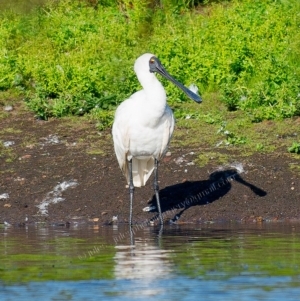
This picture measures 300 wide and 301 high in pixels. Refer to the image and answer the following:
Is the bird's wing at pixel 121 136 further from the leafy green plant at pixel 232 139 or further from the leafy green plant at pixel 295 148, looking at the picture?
the leafy green plant at pixel 295 148

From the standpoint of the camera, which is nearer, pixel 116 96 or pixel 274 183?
pixel 274 183

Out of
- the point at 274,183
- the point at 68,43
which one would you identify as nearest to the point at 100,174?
the point at 274,183

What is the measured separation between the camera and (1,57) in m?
16.3

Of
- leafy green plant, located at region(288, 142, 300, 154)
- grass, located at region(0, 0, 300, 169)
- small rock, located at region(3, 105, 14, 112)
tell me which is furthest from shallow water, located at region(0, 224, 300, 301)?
small rock, located at region(3, 105, 14, 112)

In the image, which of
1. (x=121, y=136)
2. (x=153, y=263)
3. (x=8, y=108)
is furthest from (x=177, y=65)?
(x=153, y=263)

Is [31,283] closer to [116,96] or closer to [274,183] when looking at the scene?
[274,183]

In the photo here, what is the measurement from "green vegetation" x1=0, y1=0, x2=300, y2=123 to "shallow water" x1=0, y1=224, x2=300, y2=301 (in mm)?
3454

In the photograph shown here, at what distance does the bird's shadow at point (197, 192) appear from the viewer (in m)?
12.1

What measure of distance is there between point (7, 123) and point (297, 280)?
818 centimetres

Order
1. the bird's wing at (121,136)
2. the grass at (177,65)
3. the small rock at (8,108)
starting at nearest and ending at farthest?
the bird's wing at (121,136), the grass at (177,65), the small rock at (8,108)

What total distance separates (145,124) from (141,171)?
96 centimetres

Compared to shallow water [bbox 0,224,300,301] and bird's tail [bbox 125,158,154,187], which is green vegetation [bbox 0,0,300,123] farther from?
shallow water [bbox 0,224,300,301]

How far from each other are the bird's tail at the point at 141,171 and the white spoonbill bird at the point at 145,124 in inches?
3.1

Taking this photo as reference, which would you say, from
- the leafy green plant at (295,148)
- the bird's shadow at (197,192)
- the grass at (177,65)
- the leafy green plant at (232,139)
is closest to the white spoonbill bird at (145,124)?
the bird's shadow at (197,192)
